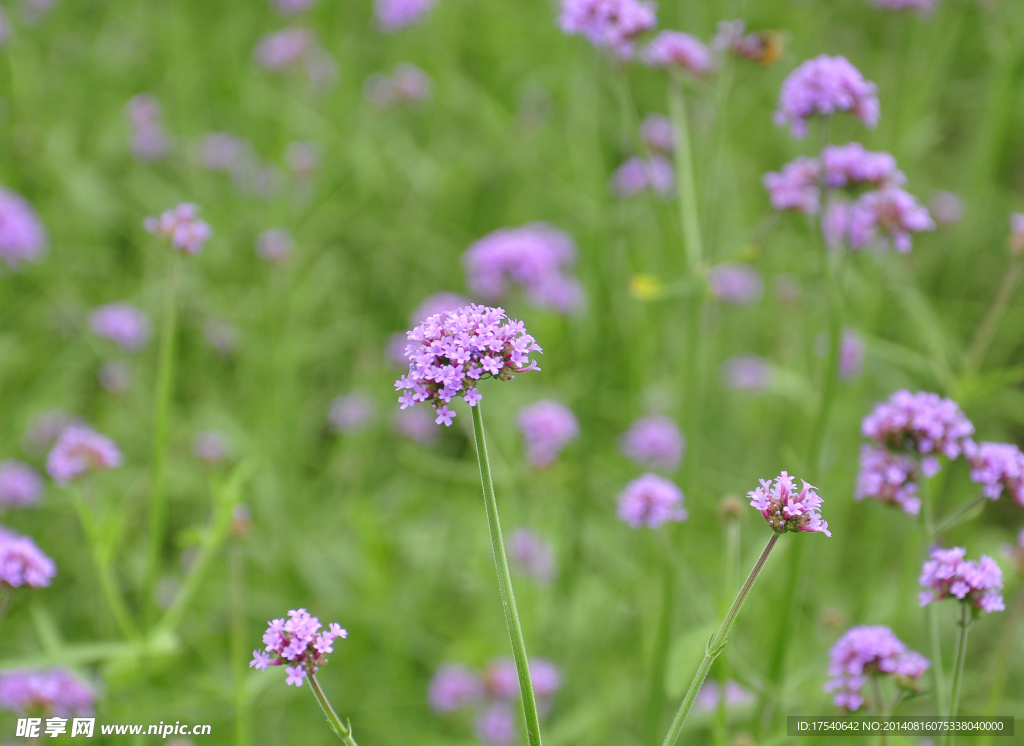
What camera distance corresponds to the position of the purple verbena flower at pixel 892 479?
7.09ft

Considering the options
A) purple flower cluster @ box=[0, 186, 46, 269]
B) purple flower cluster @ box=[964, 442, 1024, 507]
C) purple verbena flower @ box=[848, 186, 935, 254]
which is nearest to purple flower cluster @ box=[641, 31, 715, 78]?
purple verbena flower @ box=[848, 186, 935, 254]

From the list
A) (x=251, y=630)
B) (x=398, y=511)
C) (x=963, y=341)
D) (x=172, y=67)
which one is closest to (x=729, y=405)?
(x=963, y=341)

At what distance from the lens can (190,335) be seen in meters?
5.39

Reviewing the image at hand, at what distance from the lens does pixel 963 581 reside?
6.07 ft

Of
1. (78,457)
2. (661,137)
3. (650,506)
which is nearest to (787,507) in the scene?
(650,506)

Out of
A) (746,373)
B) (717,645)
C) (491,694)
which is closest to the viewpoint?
(717,645)

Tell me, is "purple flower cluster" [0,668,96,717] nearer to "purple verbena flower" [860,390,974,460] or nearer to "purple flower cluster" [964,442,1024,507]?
"purple verbena flower" [860,390,974,460]

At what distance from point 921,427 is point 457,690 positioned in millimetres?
2165

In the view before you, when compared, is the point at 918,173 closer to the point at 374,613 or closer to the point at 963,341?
the point at 963,341

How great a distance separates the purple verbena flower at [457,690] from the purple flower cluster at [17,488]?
1.96 meters

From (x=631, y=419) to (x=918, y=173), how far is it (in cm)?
322

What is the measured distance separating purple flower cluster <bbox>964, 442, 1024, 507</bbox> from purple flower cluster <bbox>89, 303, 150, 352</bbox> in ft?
12.7

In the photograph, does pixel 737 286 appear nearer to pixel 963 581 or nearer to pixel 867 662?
pixel 867 662

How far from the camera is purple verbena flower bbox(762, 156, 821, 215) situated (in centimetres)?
277
